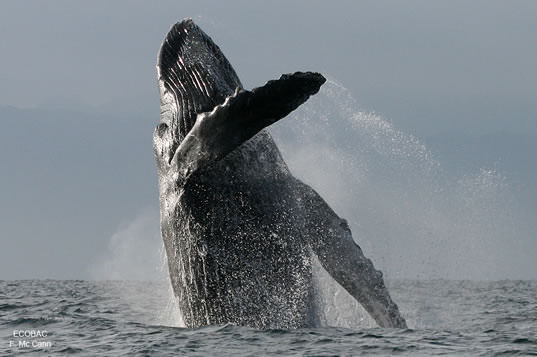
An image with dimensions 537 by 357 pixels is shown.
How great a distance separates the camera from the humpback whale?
29.2ft

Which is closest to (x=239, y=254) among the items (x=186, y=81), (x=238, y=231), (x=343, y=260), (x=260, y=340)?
(x=238, y=231)

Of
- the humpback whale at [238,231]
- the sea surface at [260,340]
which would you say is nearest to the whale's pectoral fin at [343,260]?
the humpback whale at [238,231]

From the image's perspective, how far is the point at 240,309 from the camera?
9.04 meters

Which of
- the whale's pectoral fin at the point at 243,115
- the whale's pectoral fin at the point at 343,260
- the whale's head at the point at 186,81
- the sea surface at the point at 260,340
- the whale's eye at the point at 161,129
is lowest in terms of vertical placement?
the sea surface at the point at 260,340

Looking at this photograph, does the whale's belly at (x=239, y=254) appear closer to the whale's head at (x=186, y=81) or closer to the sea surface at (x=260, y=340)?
the sea surface at (x=260, y=340)

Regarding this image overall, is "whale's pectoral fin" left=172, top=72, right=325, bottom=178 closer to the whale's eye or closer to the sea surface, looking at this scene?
the whale's eye

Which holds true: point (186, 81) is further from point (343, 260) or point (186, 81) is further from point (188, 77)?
point (343, 260)

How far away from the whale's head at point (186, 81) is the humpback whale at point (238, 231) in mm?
14

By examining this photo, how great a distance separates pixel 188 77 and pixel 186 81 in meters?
0.07

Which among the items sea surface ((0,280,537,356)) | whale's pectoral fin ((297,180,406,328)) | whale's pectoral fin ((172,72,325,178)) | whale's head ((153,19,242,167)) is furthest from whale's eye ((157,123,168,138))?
sea surface ((0,280,537,356))

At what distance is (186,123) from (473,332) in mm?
4793

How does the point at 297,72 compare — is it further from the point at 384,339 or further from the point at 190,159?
the point at 384,339

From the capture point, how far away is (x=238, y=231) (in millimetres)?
8930

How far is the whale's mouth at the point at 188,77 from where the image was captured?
9.11 metres
